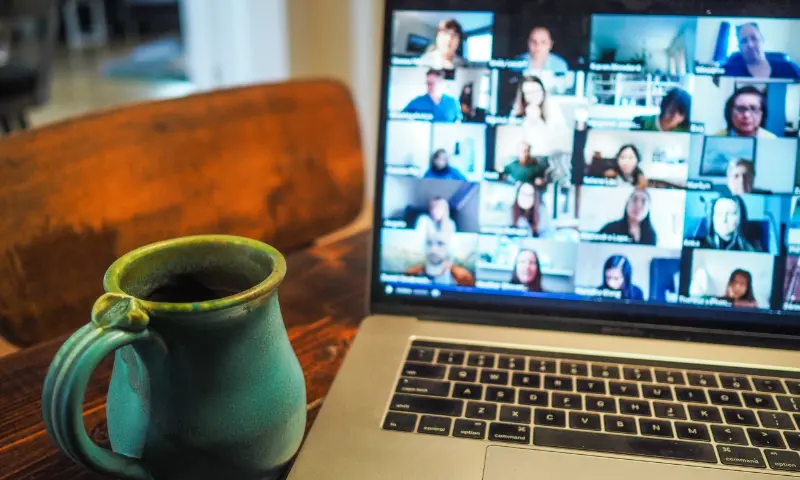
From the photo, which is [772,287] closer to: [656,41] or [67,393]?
[656,41]

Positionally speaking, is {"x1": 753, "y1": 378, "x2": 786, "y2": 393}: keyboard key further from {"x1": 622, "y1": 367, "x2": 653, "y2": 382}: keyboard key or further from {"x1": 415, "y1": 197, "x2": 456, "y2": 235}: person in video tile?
{"x1": 415, "y1": 197, "x2": 456, "y2": 235}: person in video tile

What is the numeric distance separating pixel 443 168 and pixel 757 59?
256mm

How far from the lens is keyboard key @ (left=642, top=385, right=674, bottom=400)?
1.58 feet

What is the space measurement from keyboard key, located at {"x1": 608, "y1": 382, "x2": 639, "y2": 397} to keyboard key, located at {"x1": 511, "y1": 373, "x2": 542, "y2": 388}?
0.05m

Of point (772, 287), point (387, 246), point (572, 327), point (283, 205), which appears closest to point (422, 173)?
point (387, 246)

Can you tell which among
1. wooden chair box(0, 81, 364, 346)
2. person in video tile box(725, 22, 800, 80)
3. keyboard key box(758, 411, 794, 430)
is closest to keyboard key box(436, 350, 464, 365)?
keyboard key box(758, 411, 794, 430)

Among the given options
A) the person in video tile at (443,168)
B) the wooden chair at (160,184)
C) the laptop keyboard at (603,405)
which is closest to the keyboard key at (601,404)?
the laptop keyboard at (603,405)

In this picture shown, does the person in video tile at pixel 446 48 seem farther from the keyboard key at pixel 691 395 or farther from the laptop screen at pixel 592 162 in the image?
the keyboard key at pixel 691 395

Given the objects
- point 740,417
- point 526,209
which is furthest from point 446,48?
point 740,417

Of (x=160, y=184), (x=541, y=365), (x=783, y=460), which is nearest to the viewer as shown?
(x=783, y=460)

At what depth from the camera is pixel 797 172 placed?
0.54 meters

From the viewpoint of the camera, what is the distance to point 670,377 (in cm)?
51

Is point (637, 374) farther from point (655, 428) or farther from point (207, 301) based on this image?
point (207, 301)

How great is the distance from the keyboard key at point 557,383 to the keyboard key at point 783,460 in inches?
5.0
